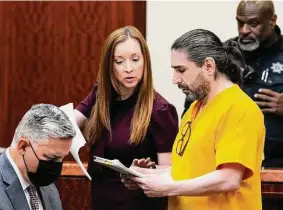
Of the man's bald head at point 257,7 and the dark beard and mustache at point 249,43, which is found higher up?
the man's bald head at point 257,7

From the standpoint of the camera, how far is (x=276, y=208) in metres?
4.28

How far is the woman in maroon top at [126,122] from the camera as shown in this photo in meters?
3.77

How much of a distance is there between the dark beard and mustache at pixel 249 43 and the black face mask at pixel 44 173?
1696mm

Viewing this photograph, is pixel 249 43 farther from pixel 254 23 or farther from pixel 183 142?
pixel 183 142

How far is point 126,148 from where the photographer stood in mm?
3768

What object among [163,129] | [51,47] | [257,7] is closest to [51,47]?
[51,47]

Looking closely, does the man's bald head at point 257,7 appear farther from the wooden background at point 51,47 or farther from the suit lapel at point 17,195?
the suit lapel at point 17,195

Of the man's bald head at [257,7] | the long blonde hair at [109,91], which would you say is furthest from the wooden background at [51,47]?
the long blonde hair at [109,91]

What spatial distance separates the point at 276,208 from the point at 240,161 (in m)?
1.26

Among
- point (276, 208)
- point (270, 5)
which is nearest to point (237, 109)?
point (276, 208)

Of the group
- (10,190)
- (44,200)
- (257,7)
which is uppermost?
(257,7)

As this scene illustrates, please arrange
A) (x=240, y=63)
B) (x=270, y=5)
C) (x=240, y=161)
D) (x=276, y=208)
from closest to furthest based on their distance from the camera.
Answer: (x=240, y=161) → (x=240, y=63) → (x=276, y=208) → (x=270, y=5)

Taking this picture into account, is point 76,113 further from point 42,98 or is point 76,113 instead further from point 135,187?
point 42,98

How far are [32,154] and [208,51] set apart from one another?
0.81m
